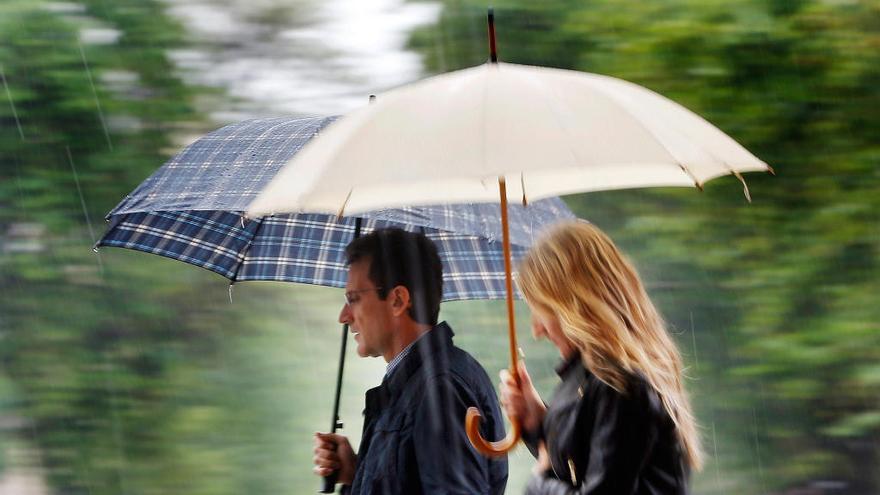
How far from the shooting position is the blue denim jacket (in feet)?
8.41

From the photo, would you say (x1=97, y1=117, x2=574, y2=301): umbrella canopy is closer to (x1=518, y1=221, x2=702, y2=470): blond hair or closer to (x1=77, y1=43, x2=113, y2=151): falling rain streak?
(x1=518, y1=221, x2=702, y2=470): blond hair

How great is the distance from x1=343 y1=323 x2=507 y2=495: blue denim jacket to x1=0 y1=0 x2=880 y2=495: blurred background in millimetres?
1894

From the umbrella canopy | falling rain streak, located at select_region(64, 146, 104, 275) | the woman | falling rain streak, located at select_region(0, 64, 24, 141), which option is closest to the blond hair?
the woman

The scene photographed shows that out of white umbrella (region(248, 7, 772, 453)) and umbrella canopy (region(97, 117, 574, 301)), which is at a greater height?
white umbrella (region(248, 7, 772, 453))

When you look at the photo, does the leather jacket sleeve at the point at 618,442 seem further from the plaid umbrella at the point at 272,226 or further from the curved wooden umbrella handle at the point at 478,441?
the plaid umbrella at the point at 272,226

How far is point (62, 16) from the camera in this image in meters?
4.63

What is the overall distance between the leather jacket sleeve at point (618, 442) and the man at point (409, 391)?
1.39ft

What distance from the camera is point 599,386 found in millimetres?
2266

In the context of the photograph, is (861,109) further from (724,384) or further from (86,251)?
(86,251)

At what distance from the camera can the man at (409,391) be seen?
8.47ft

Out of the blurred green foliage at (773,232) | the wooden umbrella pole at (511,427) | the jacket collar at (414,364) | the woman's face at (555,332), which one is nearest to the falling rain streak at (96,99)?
the blurred green foliage at (773,232)

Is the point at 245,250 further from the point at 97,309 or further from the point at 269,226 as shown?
the point at 97,309

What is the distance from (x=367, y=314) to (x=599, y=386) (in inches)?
31.0

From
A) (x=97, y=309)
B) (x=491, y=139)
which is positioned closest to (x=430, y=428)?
(x=491, y=139)
